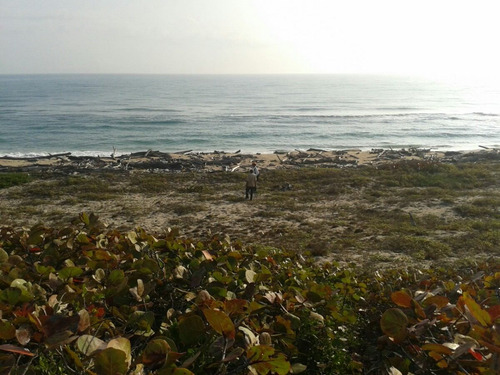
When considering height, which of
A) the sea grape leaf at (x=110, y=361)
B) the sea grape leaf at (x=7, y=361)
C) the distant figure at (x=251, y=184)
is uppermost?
the sea grape leaf at (x=110, y=361)

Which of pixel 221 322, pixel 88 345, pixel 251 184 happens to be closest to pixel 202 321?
pixel 221 322

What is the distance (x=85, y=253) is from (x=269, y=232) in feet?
29.4

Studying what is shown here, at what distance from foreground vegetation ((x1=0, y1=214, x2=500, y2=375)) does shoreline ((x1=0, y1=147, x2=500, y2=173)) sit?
20.3 metres

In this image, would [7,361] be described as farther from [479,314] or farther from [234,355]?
[479,314]

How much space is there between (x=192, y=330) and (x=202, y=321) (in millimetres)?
50

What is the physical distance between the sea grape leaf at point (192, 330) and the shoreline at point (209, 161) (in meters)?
21.3

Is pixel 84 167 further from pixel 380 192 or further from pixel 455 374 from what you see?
pixel 455 374

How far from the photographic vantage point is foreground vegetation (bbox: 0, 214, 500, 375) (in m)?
1.48

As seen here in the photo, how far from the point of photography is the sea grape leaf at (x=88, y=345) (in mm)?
1462

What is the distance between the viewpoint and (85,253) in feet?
8.77

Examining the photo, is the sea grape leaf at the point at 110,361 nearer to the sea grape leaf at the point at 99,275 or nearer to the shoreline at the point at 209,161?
the sea grape leaf at the point at 99,275

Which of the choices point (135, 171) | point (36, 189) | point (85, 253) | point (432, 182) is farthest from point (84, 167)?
point (85, 253)

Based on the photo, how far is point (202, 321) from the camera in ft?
5.49

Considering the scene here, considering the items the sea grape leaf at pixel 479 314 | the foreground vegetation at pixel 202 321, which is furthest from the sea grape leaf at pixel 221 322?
the sea grape leaf at pixel 479 314
